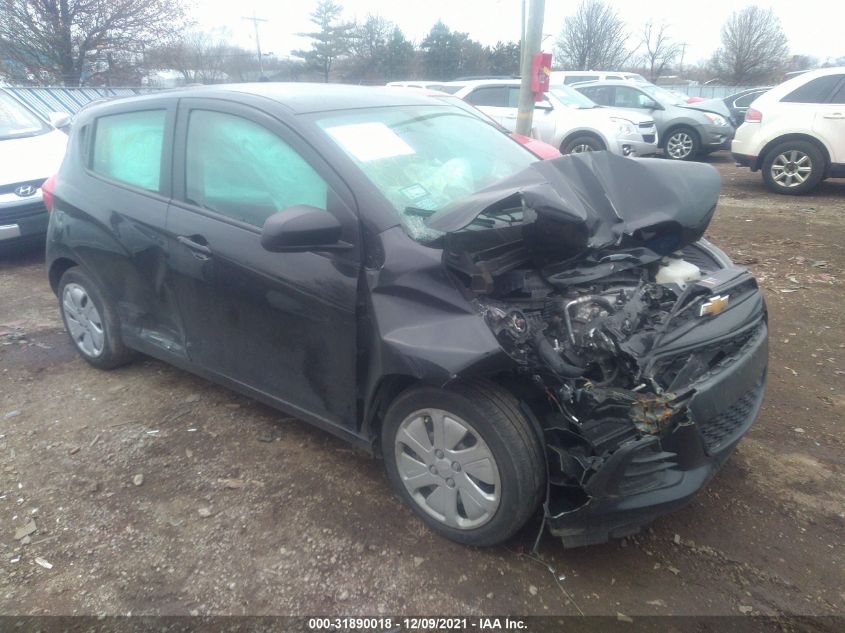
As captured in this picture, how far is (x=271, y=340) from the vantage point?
9.79ft

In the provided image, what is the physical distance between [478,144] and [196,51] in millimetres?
21467

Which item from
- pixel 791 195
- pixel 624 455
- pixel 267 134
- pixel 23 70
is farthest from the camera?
pixel 23 70

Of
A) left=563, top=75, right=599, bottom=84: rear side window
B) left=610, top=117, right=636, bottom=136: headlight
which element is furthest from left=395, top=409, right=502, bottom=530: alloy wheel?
left=563, top=75, right=599, bottom=84: rear side window

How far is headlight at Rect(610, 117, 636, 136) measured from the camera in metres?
11.4

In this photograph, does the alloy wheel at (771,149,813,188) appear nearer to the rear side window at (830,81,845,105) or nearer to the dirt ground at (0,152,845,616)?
the rear side window at (830,81,845,105)

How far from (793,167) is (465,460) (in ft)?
29.8

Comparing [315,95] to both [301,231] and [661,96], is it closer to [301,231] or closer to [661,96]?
[301,231]

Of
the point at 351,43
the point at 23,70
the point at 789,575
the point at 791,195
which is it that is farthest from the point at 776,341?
the point at 351,43

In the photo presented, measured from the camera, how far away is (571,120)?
11578 millimetres

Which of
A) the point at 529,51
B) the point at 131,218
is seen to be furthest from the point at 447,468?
the point at 529,51

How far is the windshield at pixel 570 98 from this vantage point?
12000 millimetres

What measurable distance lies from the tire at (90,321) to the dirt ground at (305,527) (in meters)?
0.20

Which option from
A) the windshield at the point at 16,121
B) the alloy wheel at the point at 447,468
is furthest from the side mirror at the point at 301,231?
the windshield at the point at 16,121

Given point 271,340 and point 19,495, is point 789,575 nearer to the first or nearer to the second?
point 271,340
